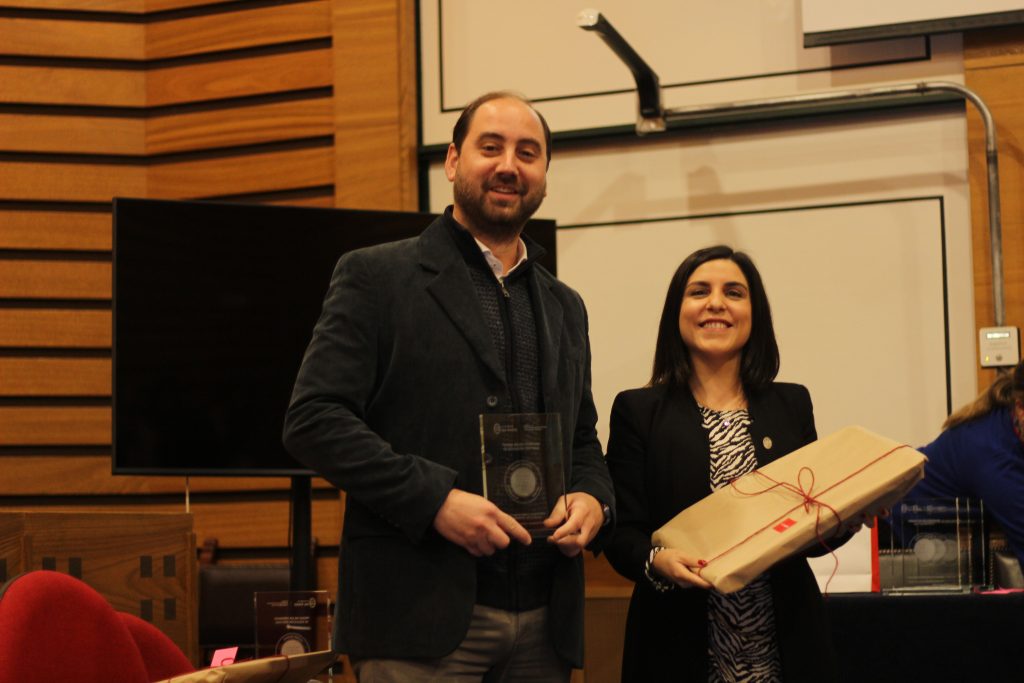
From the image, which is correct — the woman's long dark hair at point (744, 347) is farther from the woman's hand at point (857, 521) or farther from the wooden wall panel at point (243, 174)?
the wooden wall panel at point (243, 174)

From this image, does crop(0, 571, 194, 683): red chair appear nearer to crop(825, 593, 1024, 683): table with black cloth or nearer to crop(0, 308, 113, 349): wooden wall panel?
crop(825, 593, 1024, 683): table with black cloth

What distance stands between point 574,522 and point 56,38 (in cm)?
372

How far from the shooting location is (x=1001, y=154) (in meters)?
3.97

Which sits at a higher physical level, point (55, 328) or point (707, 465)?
point (55, 328)

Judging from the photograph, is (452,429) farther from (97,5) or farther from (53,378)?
(97,5)

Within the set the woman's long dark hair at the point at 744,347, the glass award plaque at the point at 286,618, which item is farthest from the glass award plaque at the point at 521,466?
the glass award plaque at the point at 286,618

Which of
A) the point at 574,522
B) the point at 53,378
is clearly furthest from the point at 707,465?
the point at 53,378

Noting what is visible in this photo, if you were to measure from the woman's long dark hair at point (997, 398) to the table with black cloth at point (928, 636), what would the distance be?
0.66m

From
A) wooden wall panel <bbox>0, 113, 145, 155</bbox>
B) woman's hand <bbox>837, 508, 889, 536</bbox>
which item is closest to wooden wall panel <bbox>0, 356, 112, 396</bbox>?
wooden wall panel <bbox>0, 113, 145, 155</bbox>

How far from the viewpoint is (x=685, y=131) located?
4309mm

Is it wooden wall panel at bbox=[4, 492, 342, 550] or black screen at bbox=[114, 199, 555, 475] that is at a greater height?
black screen at bbox=[114, 199, 555, 475]

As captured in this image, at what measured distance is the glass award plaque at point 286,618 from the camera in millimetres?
2764

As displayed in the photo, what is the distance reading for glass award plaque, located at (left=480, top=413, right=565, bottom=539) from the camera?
1907 millimetres

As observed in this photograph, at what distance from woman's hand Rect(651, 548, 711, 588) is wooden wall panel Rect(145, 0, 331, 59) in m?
3.01
